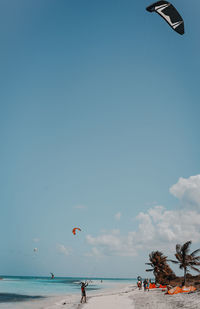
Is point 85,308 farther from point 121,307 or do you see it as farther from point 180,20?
point 180,20

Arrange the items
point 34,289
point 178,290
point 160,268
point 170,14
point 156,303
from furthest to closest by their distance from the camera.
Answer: point 34,289 < point 160,268 < point 178,290 < point 156,303 < point 170,14

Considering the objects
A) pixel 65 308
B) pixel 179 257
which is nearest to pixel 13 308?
pixel 65 308

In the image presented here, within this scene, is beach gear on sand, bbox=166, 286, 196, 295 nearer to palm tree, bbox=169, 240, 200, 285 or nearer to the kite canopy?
palm tree, bbox=169, 240, 200, 285

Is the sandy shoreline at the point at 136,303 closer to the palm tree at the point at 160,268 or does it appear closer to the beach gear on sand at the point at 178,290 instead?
the beach gear on sand at the point at 178,290

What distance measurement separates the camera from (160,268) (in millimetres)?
42500

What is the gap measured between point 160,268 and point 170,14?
44.5 m

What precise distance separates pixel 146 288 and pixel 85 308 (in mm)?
19287

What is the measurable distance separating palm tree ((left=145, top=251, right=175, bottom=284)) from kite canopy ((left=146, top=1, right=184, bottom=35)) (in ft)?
143

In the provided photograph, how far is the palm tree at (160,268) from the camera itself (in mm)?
41844

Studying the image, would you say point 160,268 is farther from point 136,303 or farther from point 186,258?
point 136,303

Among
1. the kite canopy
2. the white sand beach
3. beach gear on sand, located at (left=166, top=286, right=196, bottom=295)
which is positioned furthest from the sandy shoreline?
the kite canopy

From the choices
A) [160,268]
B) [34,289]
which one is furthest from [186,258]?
[34,289]

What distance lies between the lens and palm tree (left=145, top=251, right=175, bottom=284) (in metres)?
41.8

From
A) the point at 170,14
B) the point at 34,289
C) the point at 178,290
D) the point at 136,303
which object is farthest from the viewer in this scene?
the point at 34,289
